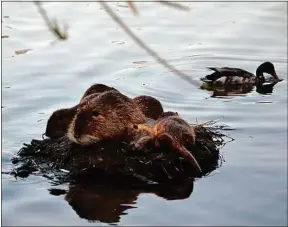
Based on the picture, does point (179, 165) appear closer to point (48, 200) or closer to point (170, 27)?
point (48, 200)

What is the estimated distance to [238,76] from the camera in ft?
37.0

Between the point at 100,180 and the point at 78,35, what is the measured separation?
296 inches

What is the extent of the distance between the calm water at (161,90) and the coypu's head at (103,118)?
16.8 inches

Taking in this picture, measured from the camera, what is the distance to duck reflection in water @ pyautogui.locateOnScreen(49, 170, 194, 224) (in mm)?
4551

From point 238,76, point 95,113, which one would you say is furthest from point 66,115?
point 238,76

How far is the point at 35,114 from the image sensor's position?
7.73 meters

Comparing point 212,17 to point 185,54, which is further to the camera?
point 212,17

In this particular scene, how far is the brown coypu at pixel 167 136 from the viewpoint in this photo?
A: 5.06 metres

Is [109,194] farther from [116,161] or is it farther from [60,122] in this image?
[60,122]

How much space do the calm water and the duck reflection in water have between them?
13 mm

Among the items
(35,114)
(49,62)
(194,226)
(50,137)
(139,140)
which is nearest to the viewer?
(194,226)

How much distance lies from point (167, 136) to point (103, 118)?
48cm

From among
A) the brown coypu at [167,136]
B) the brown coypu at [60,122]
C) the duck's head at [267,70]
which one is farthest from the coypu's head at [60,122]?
the duck's head at [267,70]

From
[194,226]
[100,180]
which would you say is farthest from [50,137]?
[194,226]
